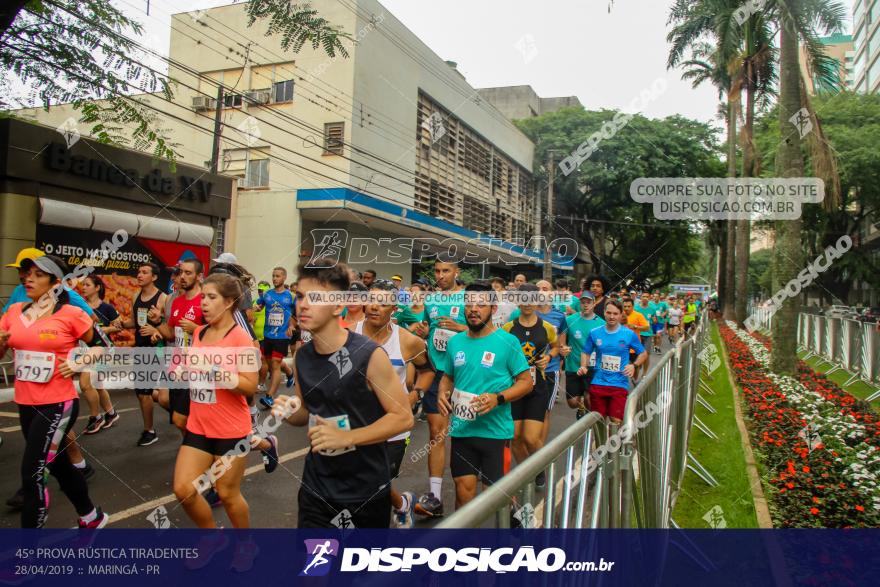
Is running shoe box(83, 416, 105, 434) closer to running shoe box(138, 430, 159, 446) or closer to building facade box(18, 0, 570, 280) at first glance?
running shoe box(138, 430, 159, 446)

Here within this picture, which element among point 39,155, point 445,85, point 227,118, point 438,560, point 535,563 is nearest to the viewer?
point 438,560

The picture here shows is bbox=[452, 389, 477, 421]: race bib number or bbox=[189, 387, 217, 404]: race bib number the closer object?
bbox=[189, 387, 217, 404]: race bib number

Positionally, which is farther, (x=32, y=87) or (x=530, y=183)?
(x=530, y=183)

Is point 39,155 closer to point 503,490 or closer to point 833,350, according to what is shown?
point 503,490

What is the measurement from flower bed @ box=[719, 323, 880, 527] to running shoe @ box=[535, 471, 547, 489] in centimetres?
305

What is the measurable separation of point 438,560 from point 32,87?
896cm

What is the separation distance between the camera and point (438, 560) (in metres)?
1.45

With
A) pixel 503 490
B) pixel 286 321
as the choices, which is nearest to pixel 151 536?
pixel 503 490

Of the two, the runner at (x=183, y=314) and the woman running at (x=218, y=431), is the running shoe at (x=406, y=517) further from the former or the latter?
the runner at (x=183, y=314)

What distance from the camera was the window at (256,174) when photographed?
1977 cm

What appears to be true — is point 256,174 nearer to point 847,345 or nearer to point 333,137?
point 333,137

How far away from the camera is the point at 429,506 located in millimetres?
4816

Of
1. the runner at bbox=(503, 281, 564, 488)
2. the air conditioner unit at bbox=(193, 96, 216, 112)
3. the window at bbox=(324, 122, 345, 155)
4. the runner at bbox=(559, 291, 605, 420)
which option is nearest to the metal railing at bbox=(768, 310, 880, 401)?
the runner at bbox=(559, 291, 605, 420)

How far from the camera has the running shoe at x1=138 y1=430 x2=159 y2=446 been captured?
Answer: 6469mm
